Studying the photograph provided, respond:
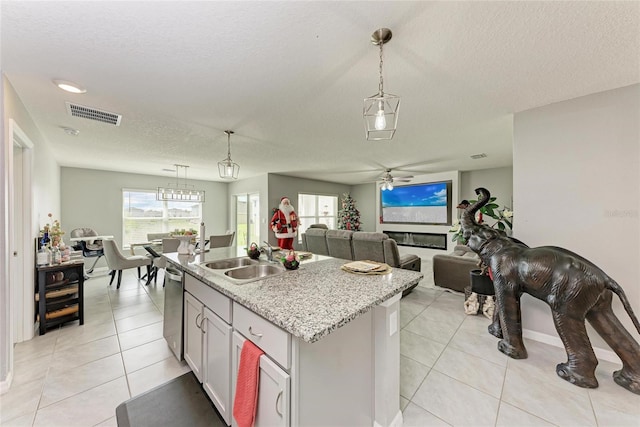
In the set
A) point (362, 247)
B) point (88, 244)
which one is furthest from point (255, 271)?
point (88, 244)

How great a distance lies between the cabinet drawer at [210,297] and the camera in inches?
57.1

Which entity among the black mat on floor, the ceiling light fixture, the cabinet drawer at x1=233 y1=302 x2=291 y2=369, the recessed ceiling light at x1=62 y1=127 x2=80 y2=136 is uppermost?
the recessed ceiling light at x1=62 y1=127 x2=80 y2=136

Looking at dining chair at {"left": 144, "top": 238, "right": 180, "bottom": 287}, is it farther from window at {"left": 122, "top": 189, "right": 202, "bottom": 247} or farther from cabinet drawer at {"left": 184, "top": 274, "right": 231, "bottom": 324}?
window at {"left": 122, "top": 189, "right": 202, "bottom": 247}

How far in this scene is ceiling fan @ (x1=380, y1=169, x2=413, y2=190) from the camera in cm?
538

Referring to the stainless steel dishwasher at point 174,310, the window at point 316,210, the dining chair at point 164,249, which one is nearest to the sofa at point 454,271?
Result: the stainless steel dishwasher at point 174,310

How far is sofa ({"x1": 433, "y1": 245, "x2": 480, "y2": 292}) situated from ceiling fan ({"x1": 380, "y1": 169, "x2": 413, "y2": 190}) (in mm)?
2149

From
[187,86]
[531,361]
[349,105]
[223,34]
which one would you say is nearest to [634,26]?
[349,105]

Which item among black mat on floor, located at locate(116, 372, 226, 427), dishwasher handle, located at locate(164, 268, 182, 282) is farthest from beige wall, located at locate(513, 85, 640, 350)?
dishwasher handle, located at locate(164, 268, 182, 282)

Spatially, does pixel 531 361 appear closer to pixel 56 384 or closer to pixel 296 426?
pixel 296 426

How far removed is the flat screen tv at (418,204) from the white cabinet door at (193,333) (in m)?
6.18

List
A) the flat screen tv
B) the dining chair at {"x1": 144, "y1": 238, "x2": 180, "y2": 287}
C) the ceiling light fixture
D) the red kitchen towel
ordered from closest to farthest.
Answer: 1. the red kitchen towel
2. the dining chair at {"x1": 144, "y1": 238, "x2": 180, "y2": 287}
3. the ceiling light fixture
4. the flat screen tv

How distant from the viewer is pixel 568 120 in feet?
7.33

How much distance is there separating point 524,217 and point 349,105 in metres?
2.19

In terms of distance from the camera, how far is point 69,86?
193cm
